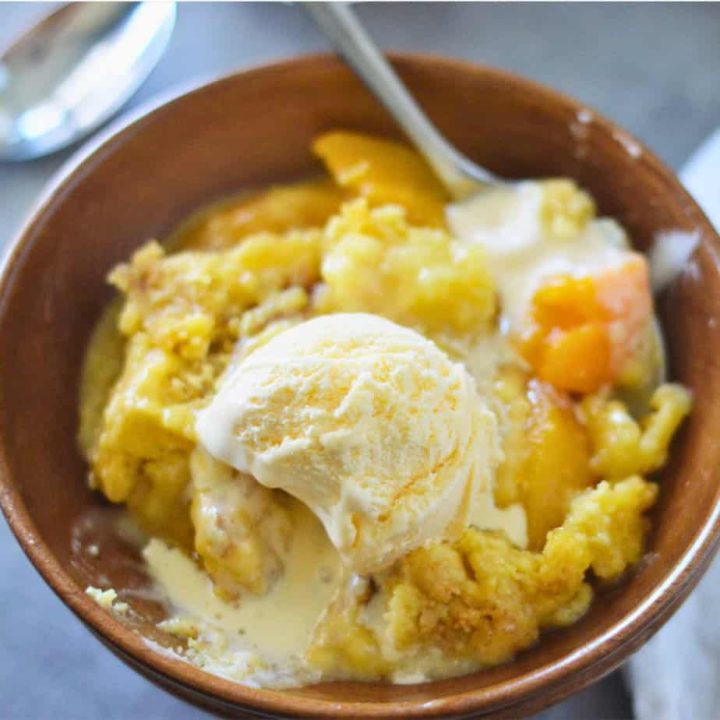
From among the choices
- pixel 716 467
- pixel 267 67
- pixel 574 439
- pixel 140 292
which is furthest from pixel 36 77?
pixel 716 467

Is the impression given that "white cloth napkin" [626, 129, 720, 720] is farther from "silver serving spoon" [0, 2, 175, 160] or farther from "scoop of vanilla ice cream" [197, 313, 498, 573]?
"silver serving spoon" [0, 2, 175, 160]

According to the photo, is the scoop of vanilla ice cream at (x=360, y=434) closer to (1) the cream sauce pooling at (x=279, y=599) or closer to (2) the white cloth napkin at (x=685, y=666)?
(1) the cream sauce pooling at (x=279, y=599)

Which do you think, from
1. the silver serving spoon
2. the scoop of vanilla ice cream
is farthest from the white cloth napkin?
the silver serving spoon

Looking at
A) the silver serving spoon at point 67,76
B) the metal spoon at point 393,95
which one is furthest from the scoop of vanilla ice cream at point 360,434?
the silver serving spoon at point 67,76

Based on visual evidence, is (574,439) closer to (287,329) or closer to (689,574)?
(689,574)

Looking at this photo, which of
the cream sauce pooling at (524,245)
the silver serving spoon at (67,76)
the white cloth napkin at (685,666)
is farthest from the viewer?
the silver serving spoon at (67,76)

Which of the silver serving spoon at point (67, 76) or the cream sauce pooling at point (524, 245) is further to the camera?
the silver serving spoon at point (67, 76)
